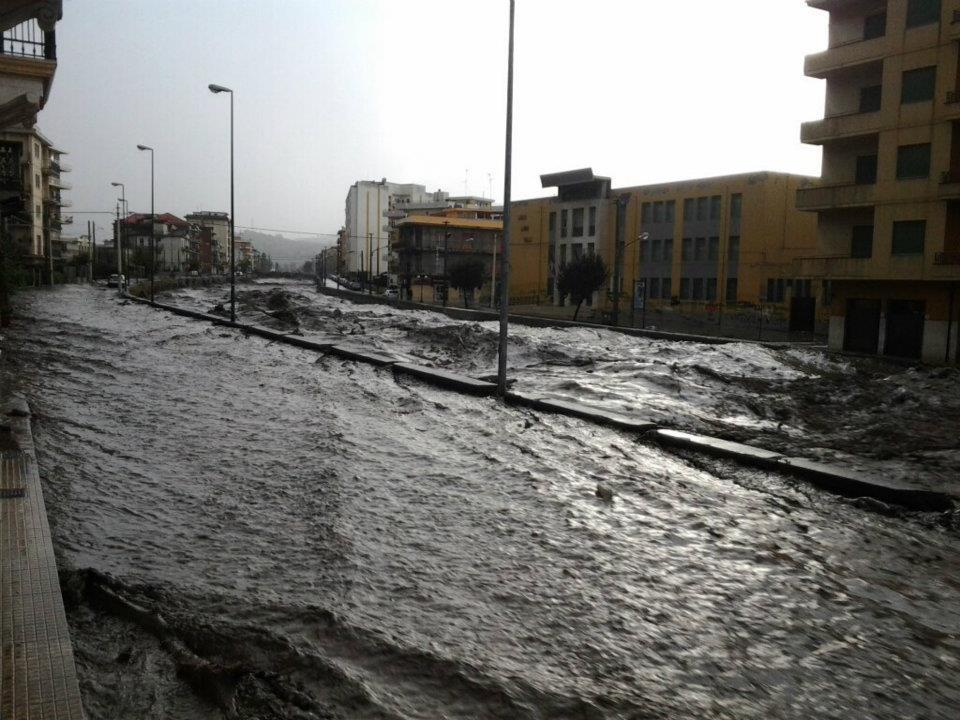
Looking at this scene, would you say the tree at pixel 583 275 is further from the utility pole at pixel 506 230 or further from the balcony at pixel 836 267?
the utility pole at pixel 506 230

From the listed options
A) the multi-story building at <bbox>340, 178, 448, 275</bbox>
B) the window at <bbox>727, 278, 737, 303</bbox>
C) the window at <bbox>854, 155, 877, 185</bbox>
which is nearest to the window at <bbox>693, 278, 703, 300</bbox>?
the window at <bbox>727, 278, 737, 303</bbox>

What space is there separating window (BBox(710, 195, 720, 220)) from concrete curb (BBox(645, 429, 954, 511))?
46931 millimetres

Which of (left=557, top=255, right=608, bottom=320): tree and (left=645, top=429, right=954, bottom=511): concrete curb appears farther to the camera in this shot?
(left=557, top=255, right=608, bottom=320): tree

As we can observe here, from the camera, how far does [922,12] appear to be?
30.5 m

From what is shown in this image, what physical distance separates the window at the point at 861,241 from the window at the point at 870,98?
497cm

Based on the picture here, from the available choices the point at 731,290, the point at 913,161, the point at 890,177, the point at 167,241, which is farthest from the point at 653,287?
the point at 167,241

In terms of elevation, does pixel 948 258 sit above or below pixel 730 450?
above

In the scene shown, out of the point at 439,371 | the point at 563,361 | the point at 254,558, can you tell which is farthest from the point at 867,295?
the point at 254,558

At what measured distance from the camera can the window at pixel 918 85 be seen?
30.2 meters

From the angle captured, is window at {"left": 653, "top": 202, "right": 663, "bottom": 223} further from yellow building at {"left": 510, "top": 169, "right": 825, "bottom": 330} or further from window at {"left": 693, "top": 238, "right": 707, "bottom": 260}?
window at {"left": 693, "top": 238, "right": 707, "bottom": 260}

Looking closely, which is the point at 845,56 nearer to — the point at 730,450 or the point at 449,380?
the point at 449,380

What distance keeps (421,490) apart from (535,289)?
6542cm

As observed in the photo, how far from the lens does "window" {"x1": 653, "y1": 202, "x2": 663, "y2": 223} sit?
60.0 meters

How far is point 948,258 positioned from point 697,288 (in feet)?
91.2
